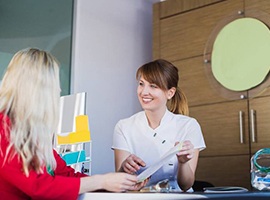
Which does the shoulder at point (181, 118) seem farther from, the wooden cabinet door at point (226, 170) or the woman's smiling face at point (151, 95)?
the wooden cabinet door at point (226, 170)

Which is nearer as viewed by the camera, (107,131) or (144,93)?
(144,93)

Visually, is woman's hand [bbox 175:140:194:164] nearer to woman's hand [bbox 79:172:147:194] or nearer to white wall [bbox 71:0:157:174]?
woman's hand [bbox 79:172:147:194]

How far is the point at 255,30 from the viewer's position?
3.18 m

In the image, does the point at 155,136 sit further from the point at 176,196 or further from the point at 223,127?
the point at 223,127

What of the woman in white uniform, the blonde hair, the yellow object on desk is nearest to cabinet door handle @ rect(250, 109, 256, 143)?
the woman in white uniform

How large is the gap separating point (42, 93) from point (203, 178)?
2.22m

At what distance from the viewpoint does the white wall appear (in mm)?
3555

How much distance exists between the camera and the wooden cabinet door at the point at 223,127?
10.2 ft

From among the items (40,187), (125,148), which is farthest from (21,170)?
(125,148)

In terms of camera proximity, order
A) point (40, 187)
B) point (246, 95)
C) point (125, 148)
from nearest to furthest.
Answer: point (40, 187)
point (125, 148)
point (246, 95)

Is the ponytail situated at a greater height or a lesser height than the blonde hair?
greater

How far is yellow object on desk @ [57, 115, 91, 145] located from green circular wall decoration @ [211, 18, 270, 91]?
1120 mm

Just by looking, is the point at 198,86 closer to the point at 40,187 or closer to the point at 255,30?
the point at 255,30

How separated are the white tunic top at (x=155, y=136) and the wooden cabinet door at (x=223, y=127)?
1028 mm
